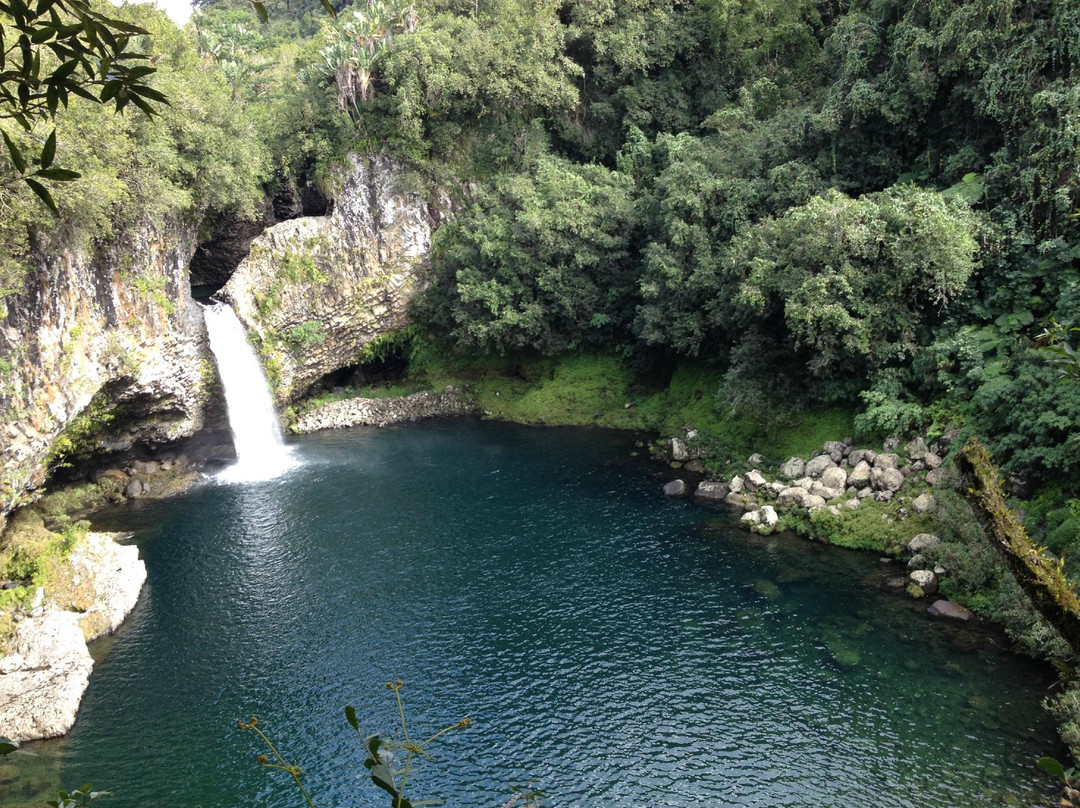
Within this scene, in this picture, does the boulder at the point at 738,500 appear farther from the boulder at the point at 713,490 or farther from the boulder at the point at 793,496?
the boulder at the point at 793,496

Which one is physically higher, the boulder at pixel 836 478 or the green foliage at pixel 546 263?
the green foliage at pixel 546 263

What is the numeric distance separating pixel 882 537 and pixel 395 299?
2319 cm

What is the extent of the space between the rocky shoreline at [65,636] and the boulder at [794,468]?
1906cm

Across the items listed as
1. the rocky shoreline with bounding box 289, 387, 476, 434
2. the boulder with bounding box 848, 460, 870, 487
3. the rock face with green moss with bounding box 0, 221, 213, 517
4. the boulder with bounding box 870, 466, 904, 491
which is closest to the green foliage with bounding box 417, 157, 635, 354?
the rocky shoreline with bounding box 289, 387, 476, 434

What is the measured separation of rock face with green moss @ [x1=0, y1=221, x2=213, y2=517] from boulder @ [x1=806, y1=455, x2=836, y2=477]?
22162mm

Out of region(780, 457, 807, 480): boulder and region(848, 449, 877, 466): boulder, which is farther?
region(780, 457, 807, 480): boulder

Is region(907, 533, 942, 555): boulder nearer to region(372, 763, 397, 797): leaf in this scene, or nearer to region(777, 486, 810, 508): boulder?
region(777, 486, 810, 508): boulder

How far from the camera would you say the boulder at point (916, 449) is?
70.4ft

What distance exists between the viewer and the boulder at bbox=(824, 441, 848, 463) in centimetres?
2344

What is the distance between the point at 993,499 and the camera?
39.1ft

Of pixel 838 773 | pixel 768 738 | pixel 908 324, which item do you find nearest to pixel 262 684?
pixel 768 738

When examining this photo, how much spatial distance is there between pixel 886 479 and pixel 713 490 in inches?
211

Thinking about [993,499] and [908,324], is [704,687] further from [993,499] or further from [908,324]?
[908,324]

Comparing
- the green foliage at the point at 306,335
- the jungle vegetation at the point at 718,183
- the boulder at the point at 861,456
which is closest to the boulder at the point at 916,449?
the jungle vegetation at the point at 718,183
